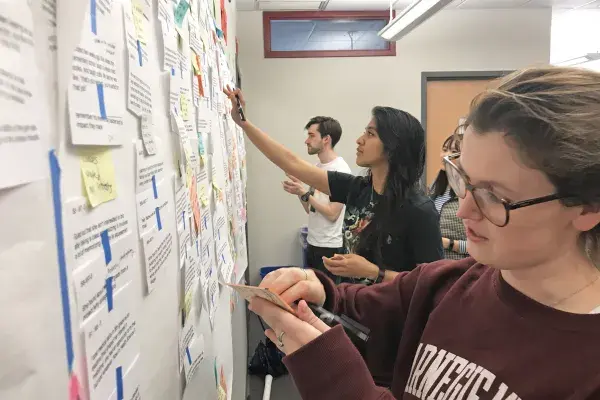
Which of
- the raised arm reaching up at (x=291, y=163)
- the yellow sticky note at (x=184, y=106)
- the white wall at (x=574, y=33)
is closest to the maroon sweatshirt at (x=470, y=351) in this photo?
the yellow sticky note at (x=184, y=106)

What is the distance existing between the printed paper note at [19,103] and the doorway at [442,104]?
12.9 feet

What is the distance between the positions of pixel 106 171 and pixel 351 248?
1.38 m

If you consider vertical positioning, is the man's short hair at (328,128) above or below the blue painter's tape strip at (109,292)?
above

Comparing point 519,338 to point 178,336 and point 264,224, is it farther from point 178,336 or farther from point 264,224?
point 264,224

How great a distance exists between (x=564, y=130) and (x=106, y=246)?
586 millimetres

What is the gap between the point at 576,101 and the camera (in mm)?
606

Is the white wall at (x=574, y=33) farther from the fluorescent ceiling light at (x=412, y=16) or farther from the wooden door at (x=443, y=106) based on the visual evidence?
the fluorescent ceiling light at (x=412, y=16)

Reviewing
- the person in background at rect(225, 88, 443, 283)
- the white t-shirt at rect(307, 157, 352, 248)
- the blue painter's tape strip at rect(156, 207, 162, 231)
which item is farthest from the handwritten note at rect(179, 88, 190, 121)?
the white t-shirt at rect(307, 157, 352, 248)

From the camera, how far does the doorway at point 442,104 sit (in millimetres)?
4016

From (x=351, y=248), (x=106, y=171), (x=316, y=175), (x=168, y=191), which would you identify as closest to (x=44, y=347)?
(x=106, y=171)

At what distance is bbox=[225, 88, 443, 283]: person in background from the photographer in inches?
57.5

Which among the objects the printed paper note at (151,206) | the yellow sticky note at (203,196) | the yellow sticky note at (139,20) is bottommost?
the yellow sticky note at (203,196)

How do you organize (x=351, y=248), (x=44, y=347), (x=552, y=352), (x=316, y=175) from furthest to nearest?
(x=316, y=175), (x=351, y=248), (x=552, y=352), (x=44, y=347)

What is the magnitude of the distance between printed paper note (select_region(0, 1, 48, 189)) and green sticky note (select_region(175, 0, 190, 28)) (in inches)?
19.6
